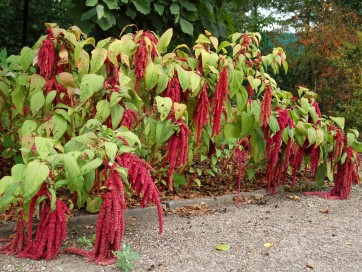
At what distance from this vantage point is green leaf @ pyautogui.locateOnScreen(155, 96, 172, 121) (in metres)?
3.32

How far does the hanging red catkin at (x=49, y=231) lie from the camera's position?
109 inches

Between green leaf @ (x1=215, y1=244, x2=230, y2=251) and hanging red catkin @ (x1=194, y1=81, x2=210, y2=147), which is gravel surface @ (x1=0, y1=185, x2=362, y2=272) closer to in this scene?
green leaf @ (x1=215, y1=244, x2=230, y2=251)

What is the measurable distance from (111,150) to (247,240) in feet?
4.43

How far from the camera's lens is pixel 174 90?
143 inches

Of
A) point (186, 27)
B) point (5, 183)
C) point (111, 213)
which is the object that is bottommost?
point (111, 213)

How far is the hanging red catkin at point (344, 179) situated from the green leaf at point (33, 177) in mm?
3059

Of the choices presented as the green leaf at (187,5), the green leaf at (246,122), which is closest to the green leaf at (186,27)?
the green leaf at (187,5)

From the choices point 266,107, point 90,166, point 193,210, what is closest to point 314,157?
point 266,107

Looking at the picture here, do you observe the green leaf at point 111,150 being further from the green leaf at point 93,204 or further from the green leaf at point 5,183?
the green leaf at point 93,204

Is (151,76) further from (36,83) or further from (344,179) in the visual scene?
(344,179)

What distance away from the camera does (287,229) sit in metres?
3.87

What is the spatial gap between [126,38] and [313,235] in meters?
1.93

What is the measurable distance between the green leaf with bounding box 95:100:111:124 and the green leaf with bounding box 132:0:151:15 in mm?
1877

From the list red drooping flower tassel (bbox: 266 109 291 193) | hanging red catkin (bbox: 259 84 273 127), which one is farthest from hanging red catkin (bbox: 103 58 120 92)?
red drooping flower tassel (bbox: 266 109 291 193)
